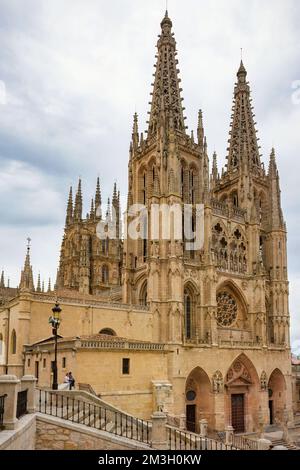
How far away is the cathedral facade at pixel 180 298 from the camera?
27734mm

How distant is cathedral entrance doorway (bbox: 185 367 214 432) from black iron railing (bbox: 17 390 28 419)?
79.6 ft

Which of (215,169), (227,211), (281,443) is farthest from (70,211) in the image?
(281,443)

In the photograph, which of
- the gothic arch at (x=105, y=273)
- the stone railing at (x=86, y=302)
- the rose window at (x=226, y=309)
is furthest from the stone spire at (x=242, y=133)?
the stone railing at (x=86, y=302)

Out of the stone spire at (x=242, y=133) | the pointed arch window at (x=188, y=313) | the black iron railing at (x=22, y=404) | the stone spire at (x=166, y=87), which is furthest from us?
the stone spire at (x=242, y=133)

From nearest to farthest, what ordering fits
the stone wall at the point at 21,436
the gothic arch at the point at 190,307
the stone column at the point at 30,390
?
the stone wall at the point at 21,436
the stone column at the point at 30,390
the gothic arch at the point at 190,307

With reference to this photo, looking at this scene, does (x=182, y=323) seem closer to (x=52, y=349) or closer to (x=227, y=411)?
(x=227, y=411)

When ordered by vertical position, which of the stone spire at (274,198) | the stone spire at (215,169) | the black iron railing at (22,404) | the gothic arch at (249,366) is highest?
the stone spire at (215,169)

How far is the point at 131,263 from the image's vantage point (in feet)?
131

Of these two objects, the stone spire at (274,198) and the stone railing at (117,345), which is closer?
the stone railing at (117,345)

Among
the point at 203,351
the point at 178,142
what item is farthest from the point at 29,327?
the point at 178,142

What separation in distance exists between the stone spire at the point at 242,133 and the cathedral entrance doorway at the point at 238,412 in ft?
71.8

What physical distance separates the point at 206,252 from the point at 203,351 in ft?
25.7

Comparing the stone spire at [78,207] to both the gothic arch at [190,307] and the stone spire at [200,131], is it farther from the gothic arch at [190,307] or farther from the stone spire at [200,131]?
the gothic arch at [190,307]
